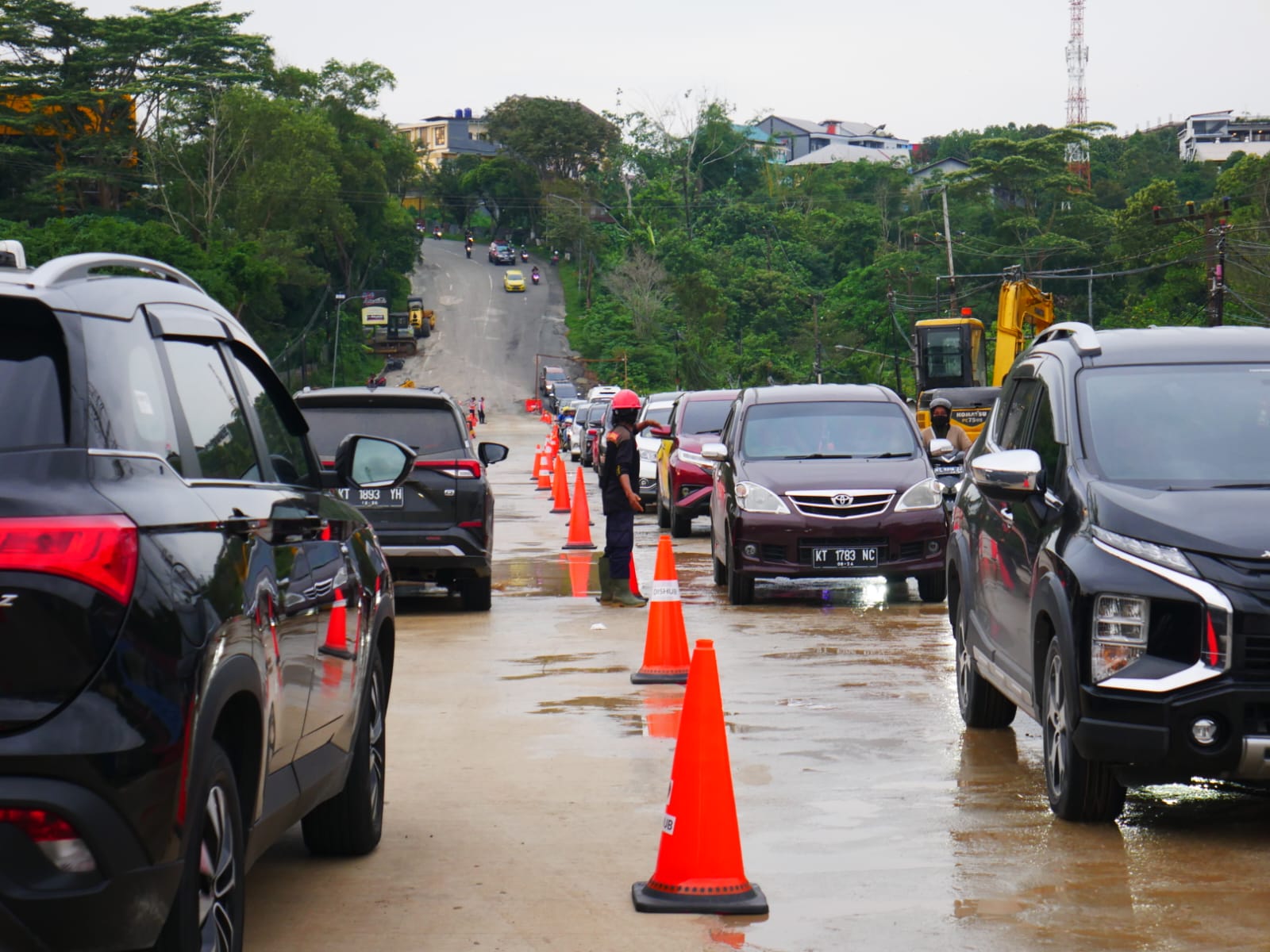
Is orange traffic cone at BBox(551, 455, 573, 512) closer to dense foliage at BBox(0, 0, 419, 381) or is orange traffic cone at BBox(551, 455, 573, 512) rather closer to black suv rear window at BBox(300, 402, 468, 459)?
black suv rear window at BBox(300, 402, 468, 459)

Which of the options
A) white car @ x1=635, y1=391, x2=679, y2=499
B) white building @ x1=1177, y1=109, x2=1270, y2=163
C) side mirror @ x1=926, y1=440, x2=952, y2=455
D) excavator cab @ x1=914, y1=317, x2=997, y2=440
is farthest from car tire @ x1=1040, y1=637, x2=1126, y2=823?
white building @ x1=1177, y1=109, x2=1270, y2=163

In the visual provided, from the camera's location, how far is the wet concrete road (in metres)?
5.44

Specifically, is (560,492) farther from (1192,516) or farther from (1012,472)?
(1192,516)

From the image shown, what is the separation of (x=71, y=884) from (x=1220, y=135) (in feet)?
585

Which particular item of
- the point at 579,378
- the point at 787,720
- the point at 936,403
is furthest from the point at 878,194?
the point at 787,720

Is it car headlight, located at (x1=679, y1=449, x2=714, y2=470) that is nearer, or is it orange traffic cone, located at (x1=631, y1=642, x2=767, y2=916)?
orange traffic cone, located at (x1=631, y1=642, x2=767, y2=916)

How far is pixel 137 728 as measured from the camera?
3.47 metres

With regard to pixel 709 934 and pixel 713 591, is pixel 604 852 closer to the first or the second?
pixel 709 934

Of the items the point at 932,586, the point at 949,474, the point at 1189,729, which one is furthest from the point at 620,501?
the point at 1189,729

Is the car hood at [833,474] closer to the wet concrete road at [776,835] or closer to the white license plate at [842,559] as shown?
the white license plate at [842,559]

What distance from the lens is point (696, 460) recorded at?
22516 mm

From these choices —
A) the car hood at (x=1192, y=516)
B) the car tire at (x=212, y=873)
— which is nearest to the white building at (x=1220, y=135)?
the car hood at (x=1192, y=516)

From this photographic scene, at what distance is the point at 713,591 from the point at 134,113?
3242 inches

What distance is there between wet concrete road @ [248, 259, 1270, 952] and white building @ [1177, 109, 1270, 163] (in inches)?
6079
